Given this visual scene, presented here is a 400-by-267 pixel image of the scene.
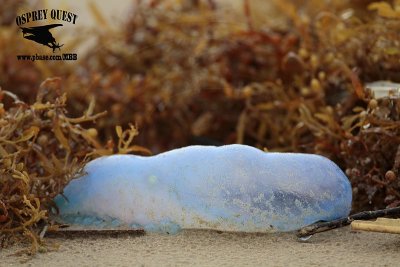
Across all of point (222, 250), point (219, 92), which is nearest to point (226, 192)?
point (222, 250)

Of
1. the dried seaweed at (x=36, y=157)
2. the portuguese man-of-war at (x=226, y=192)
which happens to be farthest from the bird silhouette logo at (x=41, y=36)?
the portuguese man-of-war at (x=226, y=192)

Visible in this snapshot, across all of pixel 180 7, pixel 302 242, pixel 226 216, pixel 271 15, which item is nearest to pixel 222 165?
pixel 226 216

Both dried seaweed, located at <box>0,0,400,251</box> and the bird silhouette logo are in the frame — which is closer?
dried seaweed, located at <box>0,0,400,251</box>

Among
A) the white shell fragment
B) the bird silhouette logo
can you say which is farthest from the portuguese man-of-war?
the bird silhouette logo

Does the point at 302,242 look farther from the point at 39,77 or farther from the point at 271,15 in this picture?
the point at 271,15

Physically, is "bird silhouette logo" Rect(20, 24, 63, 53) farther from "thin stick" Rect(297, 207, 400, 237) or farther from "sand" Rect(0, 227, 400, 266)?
"thin stick" Rect(297, 207, 400, 237)

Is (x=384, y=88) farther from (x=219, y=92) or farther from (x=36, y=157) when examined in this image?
(x=36, y=157)
